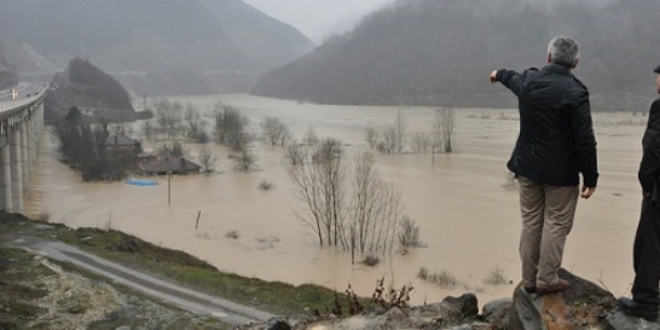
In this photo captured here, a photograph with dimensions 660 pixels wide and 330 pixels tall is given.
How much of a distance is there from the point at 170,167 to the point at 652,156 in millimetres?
44774

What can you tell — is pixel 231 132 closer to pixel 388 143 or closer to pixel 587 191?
pixel 388 143

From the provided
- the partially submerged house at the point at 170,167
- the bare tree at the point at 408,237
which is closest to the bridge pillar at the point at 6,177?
the partially submerged house at the point at 170,167

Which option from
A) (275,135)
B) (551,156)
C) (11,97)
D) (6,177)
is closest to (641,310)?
(551,156)

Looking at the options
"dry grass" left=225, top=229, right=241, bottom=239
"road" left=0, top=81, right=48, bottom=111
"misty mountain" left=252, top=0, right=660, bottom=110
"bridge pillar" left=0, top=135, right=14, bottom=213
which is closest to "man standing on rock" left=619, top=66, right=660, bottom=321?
"dry grass" left=225, top=229, right=241, bottom=239

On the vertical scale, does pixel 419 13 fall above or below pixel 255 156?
above

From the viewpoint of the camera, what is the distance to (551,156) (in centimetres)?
479

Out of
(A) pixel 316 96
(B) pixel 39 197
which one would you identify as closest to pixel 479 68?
(A) pixel 316 96

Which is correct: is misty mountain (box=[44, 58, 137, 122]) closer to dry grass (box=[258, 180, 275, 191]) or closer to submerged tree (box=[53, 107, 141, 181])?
submerged tree (box=[53, 107, 141, 181])

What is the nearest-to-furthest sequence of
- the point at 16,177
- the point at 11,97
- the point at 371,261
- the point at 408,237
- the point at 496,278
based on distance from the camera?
the point at 496,278 < the point at 371,261 < the point at 408,237 < the point at 16,177 < the point at 11,97

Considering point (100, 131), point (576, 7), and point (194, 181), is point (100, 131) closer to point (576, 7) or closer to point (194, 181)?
point (194, 181)

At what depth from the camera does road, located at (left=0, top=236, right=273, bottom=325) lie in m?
13.3

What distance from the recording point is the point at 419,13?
18925cm

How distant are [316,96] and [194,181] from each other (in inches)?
4749

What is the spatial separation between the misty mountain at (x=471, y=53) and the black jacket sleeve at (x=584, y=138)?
115 metres
